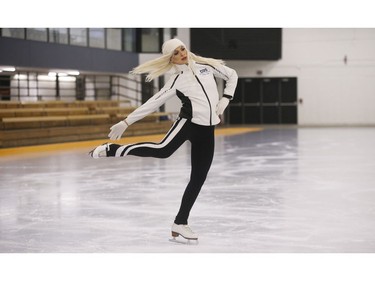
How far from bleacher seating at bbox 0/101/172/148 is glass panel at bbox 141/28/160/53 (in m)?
6.28

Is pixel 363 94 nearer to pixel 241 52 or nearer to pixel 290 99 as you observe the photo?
pixel 290 99

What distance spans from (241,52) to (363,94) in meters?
5.91

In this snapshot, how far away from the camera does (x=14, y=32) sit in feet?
67.6

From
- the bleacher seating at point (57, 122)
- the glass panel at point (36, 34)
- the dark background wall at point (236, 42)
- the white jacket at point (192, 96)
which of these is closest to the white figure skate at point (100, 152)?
the white jacket at point (192, 96)

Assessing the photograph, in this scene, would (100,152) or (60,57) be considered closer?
(100,152)

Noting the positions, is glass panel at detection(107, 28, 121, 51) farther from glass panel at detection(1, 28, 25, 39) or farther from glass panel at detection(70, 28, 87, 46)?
glass panel at detection(1, 28, 25, 39)

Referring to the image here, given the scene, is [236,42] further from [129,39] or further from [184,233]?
[184,233]

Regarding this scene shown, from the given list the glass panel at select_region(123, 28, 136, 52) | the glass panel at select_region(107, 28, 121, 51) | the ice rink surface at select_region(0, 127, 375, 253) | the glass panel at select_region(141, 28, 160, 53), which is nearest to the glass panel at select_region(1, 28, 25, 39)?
the glass panel at select_region(107, 28, 121, 51)

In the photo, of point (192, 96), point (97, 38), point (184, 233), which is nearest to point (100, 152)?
point (192, 96)

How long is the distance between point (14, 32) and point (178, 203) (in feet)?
50.1

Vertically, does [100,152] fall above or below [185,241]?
above

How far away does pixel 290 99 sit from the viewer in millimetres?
30234

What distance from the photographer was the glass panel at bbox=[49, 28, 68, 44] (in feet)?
71.9
